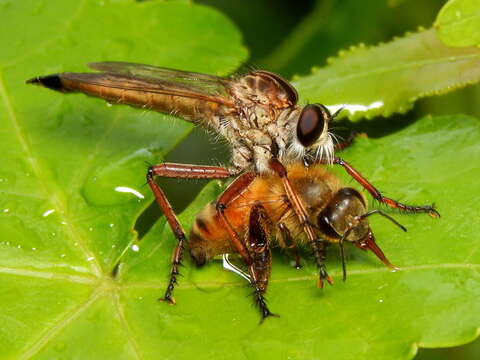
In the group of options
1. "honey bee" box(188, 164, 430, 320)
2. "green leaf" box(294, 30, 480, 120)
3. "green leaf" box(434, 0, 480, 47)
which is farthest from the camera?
"green leaf" box(294, 30, 480, 120)

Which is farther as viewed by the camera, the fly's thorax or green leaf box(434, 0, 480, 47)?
the fly's thorax

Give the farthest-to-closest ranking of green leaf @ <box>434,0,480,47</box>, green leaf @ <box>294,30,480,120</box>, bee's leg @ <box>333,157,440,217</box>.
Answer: green leaf @ <box>294,30,480,120</box>, green leaf @ <box>434,0,480,47</box>, bee's leg @ <box>333,157,440,217</box>

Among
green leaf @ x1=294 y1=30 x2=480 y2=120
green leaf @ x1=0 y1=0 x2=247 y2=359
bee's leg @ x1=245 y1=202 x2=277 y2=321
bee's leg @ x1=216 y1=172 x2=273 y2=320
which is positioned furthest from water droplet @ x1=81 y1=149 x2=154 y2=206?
green leaf @ x1=294 y1=30 x2=480 y2=120

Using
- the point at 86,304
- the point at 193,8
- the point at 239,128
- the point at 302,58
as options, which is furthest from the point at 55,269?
the point at 302,58

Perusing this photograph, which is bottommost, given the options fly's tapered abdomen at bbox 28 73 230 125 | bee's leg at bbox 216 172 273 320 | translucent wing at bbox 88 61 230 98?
bee's leg at bbox 216 172 273 320

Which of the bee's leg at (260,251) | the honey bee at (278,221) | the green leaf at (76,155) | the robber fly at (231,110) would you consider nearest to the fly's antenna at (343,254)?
the honey bee at (278,221)

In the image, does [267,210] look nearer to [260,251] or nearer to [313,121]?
[260,251]

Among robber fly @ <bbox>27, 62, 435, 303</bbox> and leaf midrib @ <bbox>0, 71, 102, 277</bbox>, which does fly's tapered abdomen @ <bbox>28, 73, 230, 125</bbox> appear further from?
leaf midrib @ <bbox>0, 71, 102, 277</bbox>
